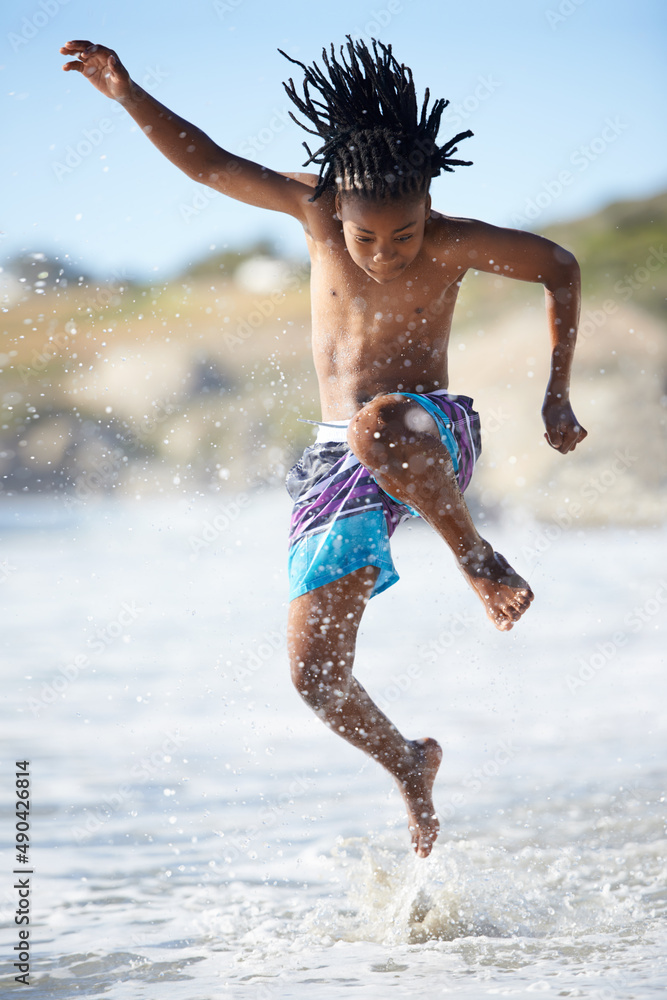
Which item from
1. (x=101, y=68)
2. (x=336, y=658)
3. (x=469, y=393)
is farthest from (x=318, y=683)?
(x=469, y=393)

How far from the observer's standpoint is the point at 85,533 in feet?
24.9

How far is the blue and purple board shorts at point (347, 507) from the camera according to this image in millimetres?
1986

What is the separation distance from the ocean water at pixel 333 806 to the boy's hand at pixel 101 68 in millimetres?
1337

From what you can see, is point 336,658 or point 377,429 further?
point 336,658

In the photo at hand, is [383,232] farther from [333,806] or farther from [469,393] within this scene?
[469,393]

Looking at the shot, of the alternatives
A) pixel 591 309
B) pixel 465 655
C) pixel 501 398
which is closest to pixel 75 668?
pixel 465 655

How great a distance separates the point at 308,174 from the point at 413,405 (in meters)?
0.61

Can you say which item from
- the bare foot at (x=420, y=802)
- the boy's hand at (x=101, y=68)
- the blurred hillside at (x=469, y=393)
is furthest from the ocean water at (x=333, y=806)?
the blurred hillside at (x=469, y=393)

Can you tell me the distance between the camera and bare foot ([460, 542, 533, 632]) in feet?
6.05

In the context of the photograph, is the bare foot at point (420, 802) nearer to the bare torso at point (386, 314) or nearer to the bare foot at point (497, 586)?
the bare foot at point (497, 586)

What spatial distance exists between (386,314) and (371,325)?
4 cm

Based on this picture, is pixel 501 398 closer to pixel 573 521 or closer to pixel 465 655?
pixel 573 521

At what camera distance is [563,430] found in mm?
2047

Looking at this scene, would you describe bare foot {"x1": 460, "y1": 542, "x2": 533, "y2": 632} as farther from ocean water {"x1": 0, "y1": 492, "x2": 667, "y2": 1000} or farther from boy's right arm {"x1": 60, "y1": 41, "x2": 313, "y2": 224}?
boy's right arm {"x1": 60, "y1": 41, "x2": 313, "y2": 224}
